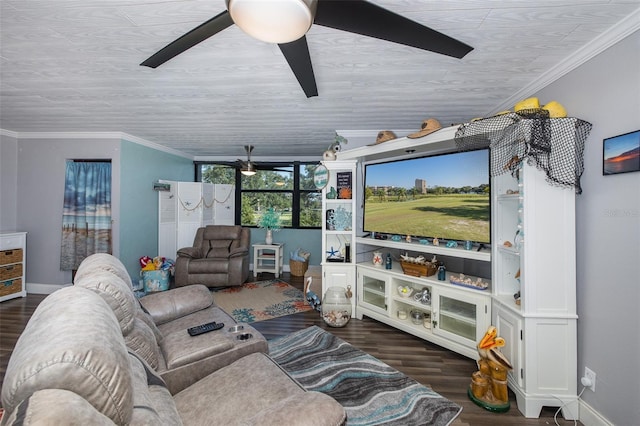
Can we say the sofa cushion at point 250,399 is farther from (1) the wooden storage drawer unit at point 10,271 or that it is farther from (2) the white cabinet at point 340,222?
(1) the wooden storage drawer unit at point 10,271

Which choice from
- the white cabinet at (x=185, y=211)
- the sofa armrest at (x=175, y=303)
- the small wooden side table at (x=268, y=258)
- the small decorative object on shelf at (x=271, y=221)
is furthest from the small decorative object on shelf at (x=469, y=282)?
the white cabinet at (x=185, y=211)

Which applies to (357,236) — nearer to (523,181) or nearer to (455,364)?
(455,364)

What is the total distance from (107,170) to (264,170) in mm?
2764

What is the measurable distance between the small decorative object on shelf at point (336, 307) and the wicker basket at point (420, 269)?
814mm

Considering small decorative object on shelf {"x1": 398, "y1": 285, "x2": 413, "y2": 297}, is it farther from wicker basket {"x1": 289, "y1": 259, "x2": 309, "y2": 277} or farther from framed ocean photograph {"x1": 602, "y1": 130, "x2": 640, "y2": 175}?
wicker basket {"x1": 289, "y1": 259, "x2": 309, "y2": 277}

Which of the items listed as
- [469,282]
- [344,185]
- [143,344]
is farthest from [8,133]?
[469,282]

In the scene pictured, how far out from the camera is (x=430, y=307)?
273 centimetres

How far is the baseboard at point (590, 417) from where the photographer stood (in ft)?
5.42

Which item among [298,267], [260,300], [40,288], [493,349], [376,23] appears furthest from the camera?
[298,267]

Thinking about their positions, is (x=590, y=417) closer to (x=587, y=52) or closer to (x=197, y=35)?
(x=587, y=52)

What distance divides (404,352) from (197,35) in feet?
9.45

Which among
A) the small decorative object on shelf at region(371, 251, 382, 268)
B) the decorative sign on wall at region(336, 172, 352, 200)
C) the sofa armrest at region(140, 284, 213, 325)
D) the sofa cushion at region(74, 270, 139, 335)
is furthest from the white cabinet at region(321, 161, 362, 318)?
the sofa cushion at region(74, 270, 139, 335)

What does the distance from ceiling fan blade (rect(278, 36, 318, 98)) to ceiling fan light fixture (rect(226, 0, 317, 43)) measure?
29cm

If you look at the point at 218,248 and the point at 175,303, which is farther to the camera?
the point at 218,248
